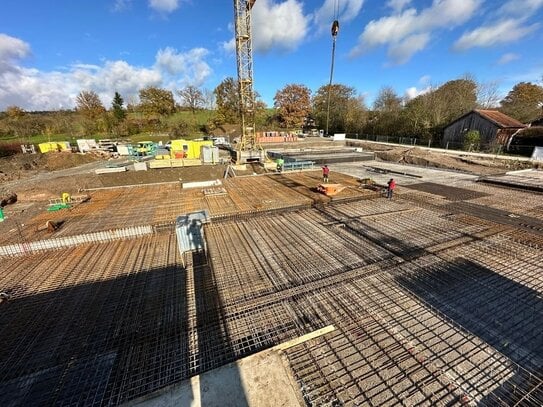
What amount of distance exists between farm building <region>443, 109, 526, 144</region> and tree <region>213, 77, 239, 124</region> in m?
35.7

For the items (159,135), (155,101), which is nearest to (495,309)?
(159,135)

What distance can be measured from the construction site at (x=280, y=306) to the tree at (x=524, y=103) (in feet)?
100

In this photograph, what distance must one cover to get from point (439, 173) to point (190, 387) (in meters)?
18.7

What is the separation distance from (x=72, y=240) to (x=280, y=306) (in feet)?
22.9

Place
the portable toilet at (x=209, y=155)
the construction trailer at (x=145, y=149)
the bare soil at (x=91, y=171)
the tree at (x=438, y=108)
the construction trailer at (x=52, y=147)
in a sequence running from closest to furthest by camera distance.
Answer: the bare soil at (x=91, y=171)
the portable toilet at (x=209, y=155)
the construction trailer at (x=52, y=147)
the construction trailer at (x=145, y=149)
the tree at (x=438, y=108)

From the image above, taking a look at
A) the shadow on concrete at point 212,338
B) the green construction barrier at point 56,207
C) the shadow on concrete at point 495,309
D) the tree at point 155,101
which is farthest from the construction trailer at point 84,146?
the shadow on concrete at point 495,309

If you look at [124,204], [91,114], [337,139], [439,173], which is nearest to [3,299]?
[124,204]

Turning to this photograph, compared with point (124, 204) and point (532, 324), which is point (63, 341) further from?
point (532, 324)

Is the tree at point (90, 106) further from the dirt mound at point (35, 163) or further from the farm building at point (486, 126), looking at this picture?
the farm building at point (486, 126)

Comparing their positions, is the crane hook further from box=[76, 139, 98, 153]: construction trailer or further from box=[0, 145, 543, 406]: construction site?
box=[76, 139, 98, 153]: construction trailer

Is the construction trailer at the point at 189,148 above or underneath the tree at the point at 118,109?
underneath

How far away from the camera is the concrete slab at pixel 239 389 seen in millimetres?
3004

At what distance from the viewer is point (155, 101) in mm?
49688

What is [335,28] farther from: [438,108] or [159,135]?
[159,135]
